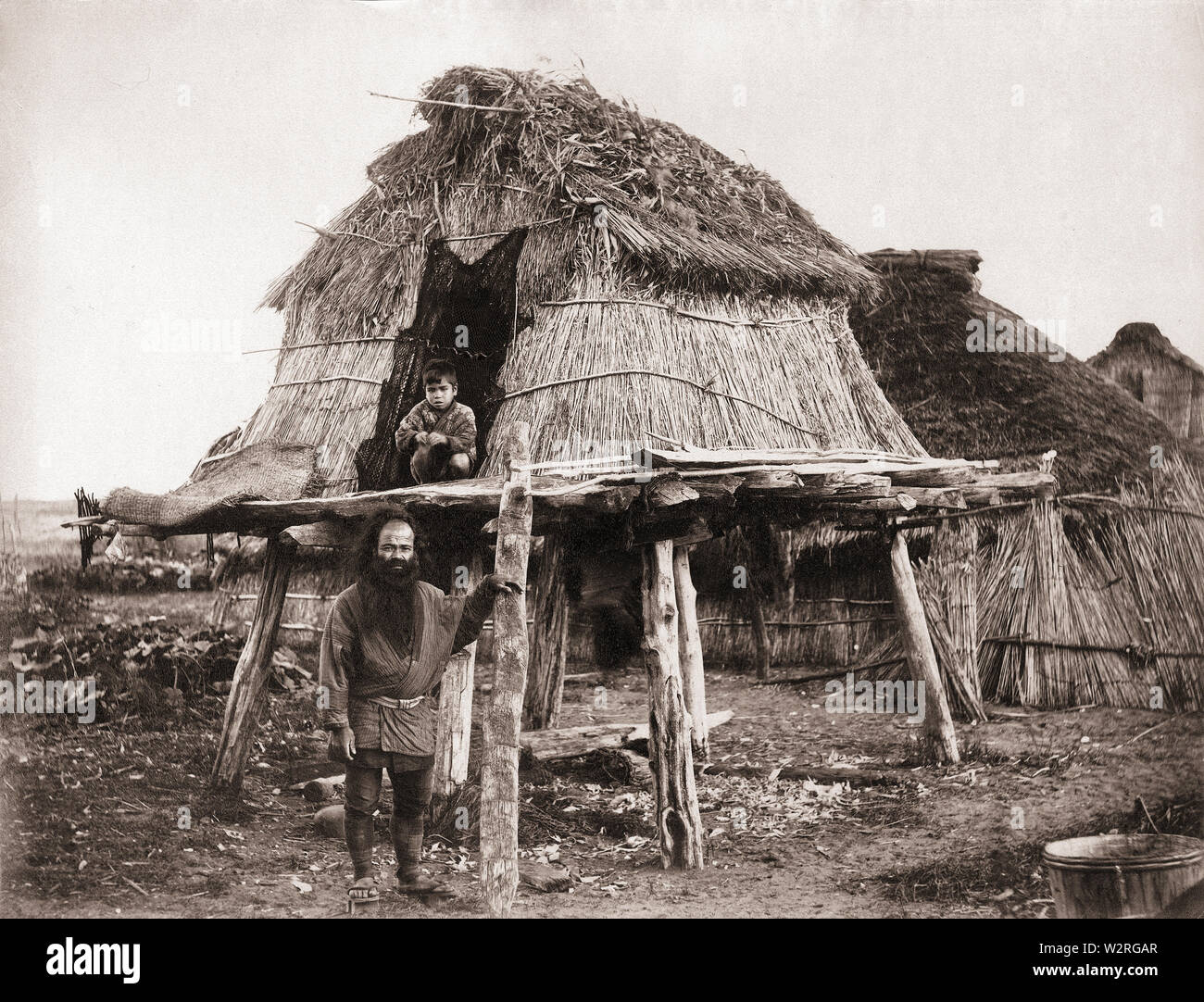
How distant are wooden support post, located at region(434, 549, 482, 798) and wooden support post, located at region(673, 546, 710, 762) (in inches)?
62.0

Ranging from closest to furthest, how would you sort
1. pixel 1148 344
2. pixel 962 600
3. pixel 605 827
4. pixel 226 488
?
pixel 605 827 < pixel 226 488 < pixel 1148 344 < pixel 962 600

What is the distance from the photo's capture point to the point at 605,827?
722cm

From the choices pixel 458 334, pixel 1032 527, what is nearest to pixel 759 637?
pixel 1032 527

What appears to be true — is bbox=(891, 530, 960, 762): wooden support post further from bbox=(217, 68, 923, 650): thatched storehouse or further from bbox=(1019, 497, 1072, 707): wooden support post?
bbox=(217, 68, 923, 650): thatched storehouse

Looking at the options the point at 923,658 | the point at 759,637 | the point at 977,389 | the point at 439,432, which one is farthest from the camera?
the point at 759,637

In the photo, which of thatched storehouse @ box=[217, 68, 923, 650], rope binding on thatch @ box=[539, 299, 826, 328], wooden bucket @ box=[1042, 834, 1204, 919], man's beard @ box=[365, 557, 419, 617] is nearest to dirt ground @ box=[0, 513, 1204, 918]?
wooden bucket @ box=[1042, 834, 1204, 919]

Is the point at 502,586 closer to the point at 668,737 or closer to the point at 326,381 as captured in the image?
the point at 668,737

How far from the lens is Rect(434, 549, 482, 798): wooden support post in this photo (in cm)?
725

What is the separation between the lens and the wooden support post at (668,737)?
21.9 feet

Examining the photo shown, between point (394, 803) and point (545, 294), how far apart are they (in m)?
3.58

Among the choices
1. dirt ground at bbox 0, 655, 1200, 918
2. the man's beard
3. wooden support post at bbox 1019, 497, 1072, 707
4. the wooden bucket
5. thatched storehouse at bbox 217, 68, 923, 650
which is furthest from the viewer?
wooden support post at bbox 1019, 497, 1072, 707

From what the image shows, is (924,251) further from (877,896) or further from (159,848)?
(159,848)

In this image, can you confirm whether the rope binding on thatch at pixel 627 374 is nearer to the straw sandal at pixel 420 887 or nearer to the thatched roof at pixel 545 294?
the thatched roof at pixel 545 294
